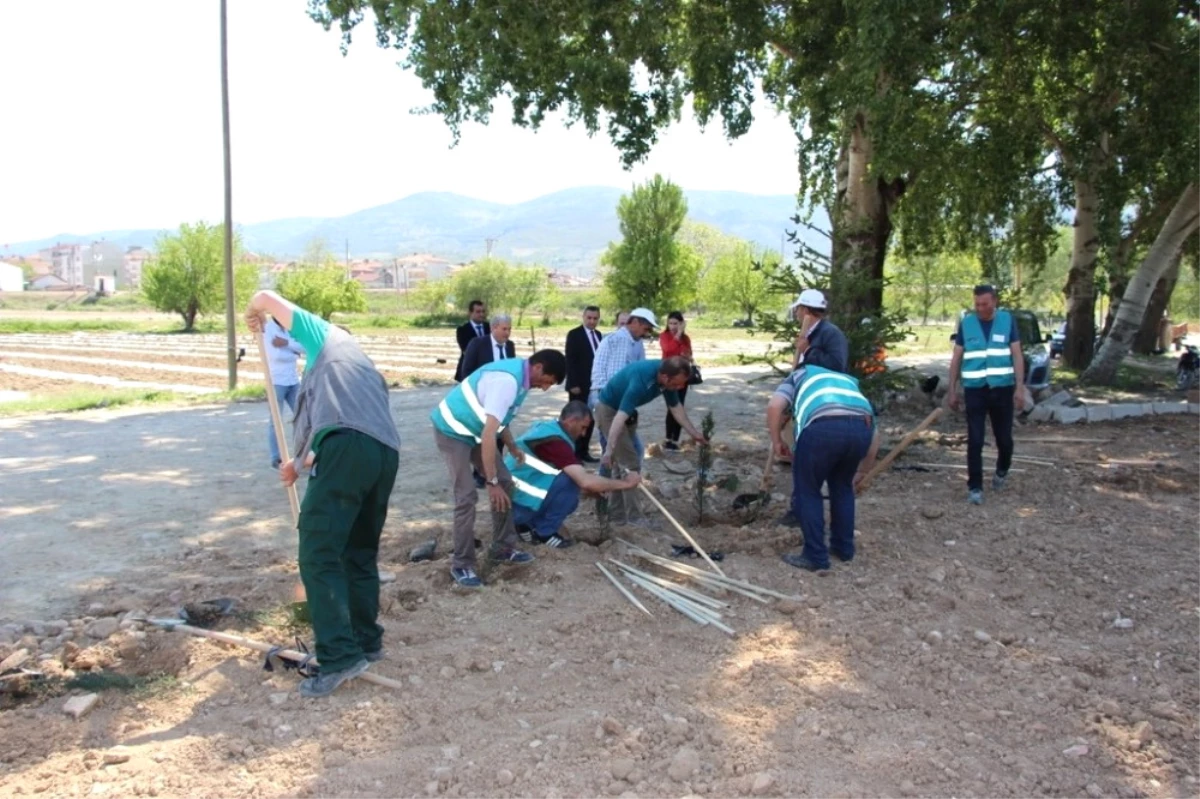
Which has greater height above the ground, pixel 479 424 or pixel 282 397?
pixel 479 424

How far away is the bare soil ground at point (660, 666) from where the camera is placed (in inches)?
145

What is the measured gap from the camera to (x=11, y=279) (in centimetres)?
16638

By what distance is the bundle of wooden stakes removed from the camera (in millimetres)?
5281

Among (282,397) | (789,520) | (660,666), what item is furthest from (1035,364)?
(660,666)

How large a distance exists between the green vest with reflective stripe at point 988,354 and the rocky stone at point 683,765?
203 inches

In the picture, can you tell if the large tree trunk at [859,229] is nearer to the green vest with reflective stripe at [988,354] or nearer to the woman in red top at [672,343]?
the green vest with reflective stripe at [988,354]

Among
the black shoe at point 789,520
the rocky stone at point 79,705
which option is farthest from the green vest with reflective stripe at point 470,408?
the black shoe at point 789,520

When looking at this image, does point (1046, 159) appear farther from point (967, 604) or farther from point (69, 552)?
point (69, 552)

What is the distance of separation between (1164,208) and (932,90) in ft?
33.8

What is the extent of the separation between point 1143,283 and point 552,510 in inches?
572

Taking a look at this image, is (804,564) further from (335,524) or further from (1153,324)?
(1153,324)

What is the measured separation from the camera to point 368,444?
4.29 metres

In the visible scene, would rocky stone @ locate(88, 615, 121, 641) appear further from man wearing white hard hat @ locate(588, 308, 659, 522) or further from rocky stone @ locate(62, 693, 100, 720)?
man wearing white hard hat @ locate(588, 308, 659, 522)

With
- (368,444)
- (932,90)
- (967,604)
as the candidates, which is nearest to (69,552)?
(368,444)
